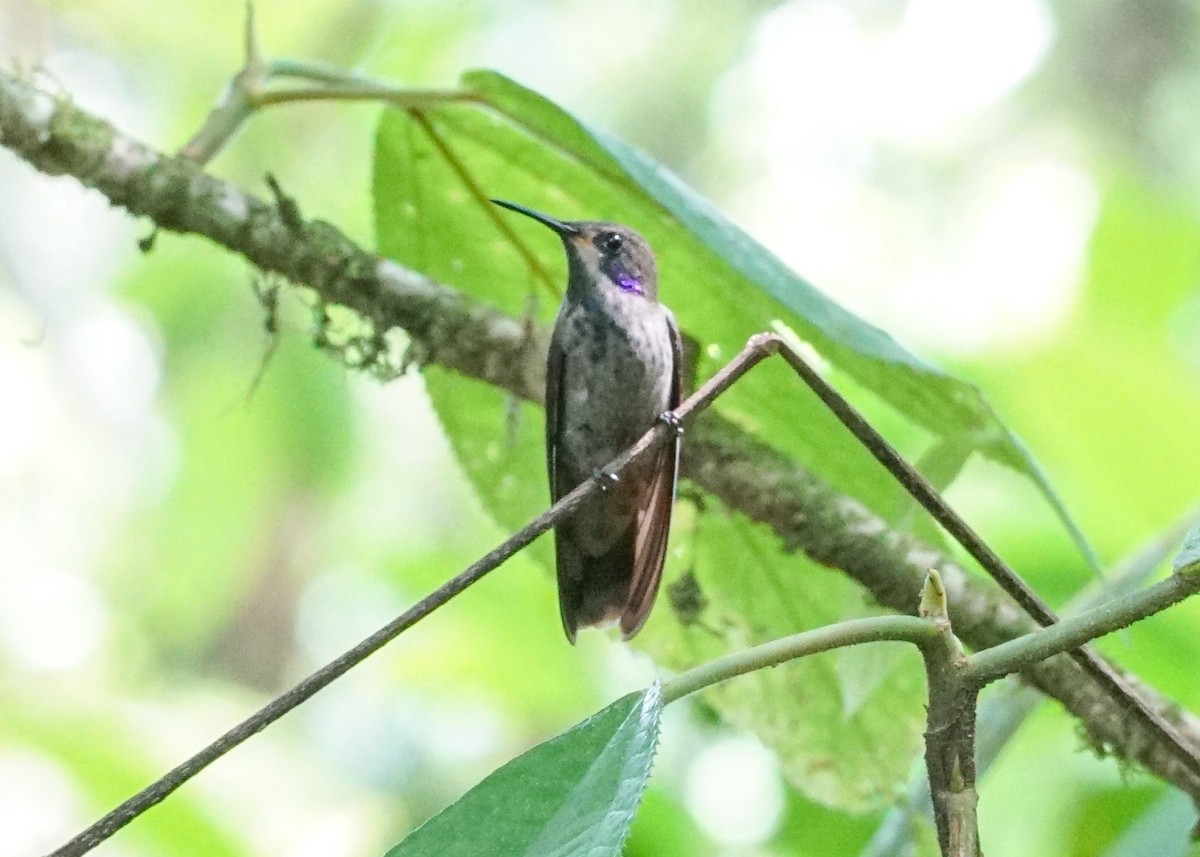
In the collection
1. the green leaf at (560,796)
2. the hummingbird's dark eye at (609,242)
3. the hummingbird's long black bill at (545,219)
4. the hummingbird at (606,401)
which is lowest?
the green leaf at (560,796)

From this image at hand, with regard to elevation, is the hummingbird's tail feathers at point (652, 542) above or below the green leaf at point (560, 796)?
above

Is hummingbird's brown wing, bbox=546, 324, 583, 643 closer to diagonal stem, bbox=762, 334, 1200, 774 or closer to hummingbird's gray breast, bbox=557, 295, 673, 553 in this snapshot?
hummingbird's gray breast, bbox=557, 295, 673, 553

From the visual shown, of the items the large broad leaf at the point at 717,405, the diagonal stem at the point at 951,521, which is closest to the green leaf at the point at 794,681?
the large broad leaf at the point at 717,405

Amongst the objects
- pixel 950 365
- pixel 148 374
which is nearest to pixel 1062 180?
pixel 950 365

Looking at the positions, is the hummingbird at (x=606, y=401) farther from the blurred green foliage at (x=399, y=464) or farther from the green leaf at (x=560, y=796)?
the green leaf at (x=560, y=796)

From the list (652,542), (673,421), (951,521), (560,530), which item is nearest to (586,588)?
(560,530)

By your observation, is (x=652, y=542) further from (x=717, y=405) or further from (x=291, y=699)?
(x=291, y=699)
